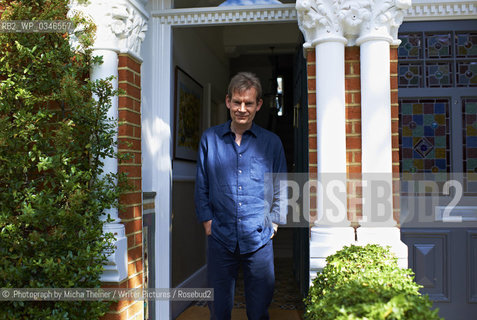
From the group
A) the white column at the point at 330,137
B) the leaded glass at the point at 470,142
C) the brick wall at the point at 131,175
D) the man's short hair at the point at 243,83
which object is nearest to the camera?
the man's short hair at the point at 243,83

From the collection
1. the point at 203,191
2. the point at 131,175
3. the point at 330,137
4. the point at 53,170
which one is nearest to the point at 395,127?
the point at 330,137

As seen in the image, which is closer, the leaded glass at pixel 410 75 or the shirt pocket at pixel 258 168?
the shirt pocket at pixel 258 168

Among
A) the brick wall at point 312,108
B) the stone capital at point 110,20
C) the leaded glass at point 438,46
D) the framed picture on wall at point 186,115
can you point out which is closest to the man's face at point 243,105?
the brick wall at point 312,108

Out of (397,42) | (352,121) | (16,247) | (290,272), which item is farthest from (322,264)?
(290,272)

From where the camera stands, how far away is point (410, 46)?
9.84ft

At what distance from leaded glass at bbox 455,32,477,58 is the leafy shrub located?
2.49 meters

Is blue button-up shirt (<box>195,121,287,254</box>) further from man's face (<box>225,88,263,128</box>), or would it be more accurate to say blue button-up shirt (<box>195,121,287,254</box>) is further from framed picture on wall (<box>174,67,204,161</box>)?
framed picture on wall (<box>174,67,204,161</box>)

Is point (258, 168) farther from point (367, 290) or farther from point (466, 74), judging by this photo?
point (466, 74)

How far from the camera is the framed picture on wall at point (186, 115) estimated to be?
3.74 meters

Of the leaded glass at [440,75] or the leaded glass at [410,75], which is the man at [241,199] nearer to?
the leaded glass at [410,75]

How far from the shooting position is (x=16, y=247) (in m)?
2.25

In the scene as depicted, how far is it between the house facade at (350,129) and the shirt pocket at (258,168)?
34cm

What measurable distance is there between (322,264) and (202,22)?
1956mm

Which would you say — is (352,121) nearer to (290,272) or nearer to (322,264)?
(322,264)
